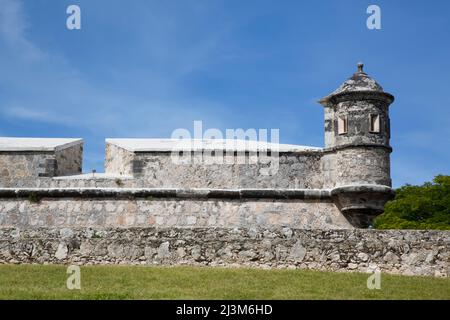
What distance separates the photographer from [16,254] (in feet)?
50.1

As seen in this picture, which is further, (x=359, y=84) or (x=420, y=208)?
(x=420, y=208)

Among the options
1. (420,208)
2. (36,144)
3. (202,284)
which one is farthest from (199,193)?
(420,208)

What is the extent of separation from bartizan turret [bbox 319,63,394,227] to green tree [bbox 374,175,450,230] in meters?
17.7

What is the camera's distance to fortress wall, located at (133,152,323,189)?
18766 mm

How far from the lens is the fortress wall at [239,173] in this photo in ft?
61.6

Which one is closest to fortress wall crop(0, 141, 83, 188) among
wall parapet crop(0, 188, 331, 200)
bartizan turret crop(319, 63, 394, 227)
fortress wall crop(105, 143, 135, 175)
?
wall parapet crop(0, 188, 331, 200)

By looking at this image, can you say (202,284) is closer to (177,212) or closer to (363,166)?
(177,212)

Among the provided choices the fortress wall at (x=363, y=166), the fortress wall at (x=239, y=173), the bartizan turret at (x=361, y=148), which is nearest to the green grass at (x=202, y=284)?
the bartizan turret at (x=361, y=148)

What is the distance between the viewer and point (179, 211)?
18.5m

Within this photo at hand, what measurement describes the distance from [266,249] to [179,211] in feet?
13.0

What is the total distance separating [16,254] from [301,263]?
5.57 meters
